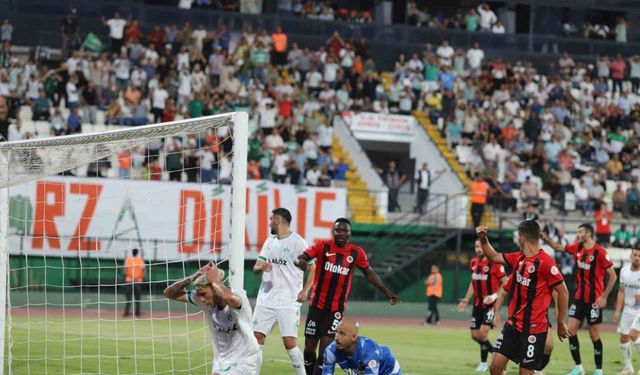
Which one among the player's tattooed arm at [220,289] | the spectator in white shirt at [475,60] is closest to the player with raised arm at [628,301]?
the player's tattooed arm at [220,289]

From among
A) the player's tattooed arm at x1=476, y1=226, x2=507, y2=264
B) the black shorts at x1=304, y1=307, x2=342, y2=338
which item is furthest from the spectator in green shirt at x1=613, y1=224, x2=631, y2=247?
the black shorts at x1=304, y1=307, x2=342, y2=338

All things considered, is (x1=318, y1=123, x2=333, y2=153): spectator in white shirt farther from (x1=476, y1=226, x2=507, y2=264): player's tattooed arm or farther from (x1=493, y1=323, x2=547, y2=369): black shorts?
(x1=493, y1=323, x2=547, y2=369): black shorts

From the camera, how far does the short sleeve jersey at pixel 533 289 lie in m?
14.0

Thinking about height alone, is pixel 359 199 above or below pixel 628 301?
above

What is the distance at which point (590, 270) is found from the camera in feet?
65.7

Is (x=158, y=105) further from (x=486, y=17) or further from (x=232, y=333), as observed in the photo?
(x=232, y=333)

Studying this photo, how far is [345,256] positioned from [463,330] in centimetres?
1664

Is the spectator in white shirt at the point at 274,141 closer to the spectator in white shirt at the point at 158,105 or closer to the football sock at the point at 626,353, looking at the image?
the spectator in white shirt at the point at 158,105

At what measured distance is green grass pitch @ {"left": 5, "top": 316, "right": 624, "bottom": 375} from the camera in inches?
743

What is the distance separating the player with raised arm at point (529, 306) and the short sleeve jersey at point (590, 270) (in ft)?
19.4

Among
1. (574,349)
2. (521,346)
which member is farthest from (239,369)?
(574,349)

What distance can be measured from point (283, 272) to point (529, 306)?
3.74 meters

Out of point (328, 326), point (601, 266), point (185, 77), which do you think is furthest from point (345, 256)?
point (185, 77)

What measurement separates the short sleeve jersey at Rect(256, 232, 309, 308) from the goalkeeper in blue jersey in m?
4.42
